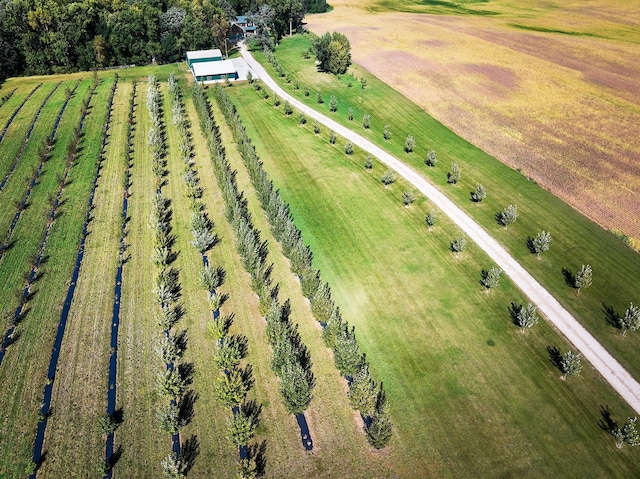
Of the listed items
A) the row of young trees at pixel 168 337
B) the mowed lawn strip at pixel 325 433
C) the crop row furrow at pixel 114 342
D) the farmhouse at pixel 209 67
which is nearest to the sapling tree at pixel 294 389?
the mowed lawn strip at pixel 325 433

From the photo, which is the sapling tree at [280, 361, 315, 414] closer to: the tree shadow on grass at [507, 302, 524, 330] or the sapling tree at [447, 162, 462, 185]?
the tree shadow on grass at [507, 302, 524, 330]

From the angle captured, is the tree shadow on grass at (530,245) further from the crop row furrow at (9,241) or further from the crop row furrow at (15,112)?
the crop row furrow at (15,112)

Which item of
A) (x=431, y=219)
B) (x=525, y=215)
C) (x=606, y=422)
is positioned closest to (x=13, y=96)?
(x=431, y=219)

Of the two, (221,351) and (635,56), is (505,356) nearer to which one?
(221,351)

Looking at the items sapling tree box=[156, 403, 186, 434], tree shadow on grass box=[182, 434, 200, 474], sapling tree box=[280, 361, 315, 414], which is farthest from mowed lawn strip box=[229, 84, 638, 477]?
sapling tree box=[156, 403, 186, 434]

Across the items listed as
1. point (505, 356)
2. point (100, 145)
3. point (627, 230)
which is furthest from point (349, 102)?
point (505, 356)

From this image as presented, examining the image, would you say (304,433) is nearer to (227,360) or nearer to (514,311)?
(227,360)
